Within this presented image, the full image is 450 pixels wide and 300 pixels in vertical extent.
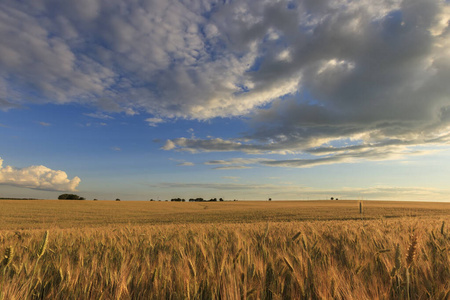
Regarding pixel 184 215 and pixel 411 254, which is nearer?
pixel 411 254

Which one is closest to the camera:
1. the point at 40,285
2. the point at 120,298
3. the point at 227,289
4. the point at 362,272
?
the point at 227,289

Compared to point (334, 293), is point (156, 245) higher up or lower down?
lower down

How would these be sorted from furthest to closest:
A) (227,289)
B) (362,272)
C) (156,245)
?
1. (156,245)
2. (362,272)
3. (227,289)

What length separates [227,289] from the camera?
1.35 m

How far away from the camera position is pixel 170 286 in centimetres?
161

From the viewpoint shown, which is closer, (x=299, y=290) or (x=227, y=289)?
(x=227, y=289)

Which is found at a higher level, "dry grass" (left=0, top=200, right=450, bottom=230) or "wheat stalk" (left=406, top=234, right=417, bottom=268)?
"wheat stalk" (left=406, top=234, right=417, bottom=268)

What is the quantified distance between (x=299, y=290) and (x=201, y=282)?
0.63 m

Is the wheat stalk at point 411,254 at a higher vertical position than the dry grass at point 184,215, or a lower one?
higher

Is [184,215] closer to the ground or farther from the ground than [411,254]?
closer to the ground

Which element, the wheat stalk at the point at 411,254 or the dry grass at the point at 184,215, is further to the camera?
the dry grass at the point at 184,215

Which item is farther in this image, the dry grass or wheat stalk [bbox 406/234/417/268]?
the dry grass

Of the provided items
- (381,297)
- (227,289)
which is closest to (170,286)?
(227,289)

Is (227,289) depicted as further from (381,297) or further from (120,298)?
(381,297)
